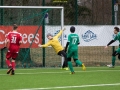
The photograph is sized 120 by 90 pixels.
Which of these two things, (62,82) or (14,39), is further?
(14,39)

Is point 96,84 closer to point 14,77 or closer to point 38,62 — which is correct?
point 14,77

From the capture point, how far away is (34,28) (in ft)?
76.1

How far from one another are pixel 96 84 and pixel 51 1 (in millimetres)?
13227

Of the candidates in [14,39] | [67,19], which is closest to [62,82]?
[14,39]

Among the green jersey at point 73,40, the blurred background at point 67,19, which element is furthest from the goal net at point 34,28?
the green jersey at point 73,40

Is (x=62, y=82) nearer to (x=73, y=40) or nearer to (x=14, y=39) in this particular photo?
(x=14, y=39)

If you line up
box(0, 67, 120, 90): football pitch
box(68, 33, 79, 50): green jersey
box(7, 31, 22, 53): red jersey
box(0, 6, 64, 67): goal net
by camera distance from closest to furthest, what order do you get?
1. box(0, 67, 120, 90): football pitch
2. box(7, 31, 22, 53): red jersey
3. box(68, 33, 79, 50): green jersey
4. box(0, 6, 64, 67): goal net

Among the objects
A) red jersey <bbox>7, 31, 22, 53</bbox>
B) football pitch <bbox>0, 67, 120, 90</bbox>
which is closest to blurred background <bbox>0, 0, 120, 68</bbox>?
red jersey <bbox>7, 31, 22, 53</bbox>

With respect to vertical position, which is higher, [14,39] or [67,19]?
[67,19]

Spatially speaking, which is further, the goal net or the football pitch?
the goal net

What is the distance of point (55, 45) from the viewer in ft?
68.0

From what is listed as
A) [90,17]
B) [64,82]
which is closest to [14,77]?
[64,82]

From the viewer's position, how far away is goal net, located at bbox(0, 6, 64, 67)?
→ 23.1 meters

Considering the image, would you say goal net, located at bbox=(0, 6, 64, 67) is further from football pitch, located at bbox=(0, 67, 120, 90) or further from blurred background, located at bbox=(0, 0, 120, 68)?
football pitch, located at bbox=(0, 67, 120, 90)
